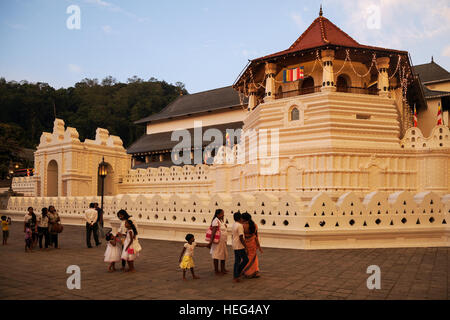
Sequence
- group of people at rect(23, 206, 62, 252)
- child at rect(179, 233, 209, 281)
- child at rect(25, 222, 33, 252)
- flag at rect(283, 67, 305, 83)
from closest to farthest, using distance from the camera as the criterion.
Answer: child at rect(179, 233, 209, 281) → child at rect(25, 222, 33, 252) → group of people at rect(23, 206, 62, 252) → flag at rect(283, 67, 305, 83)

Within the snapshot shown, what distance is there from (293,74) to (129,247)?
1500 centimetres

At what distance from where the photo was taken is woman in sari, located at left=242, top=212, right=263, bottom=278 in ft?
23.8

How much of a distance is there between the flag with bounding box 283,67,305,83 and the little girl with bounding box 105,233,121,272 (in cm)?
1478

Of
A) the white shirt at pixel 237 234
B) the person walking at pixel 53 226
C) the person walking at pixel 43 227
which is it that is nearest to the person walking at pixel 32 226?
the person walking at pixel 43 227

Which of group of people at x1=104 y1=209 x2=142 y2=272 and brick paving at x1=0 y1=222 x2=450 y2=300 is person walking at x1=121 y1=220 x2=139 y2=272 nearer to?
group of people at x1=104 y1=209 x2=142 y2=272

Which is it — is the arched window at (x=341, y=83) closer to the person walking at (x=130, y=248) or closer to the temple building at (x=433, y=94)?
the temple building at (x=433, y=94)

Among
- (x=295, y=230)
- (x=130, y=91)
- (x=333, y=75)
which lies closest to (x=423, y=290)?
(x=295, y=230)

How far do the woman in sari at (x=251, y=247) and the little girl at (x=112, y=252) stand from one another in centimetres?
290

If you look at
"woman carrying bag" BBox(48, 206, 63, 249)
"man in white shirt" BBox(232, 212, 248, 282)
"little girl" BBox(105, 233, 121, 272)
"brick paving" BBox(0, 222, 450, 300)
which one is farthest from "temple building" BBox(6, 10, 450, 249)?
"little girl" BBox(105, 233, 121, 272)

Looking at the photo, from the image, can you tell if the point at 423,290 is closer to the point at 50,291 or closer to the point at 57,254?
the point at 50,291

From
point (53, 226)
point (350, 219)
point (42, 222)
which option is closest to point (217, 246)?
point (350, 219)

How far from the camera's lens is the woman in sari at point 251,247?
7.24 meters

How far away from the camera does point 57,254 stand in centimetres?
1055
